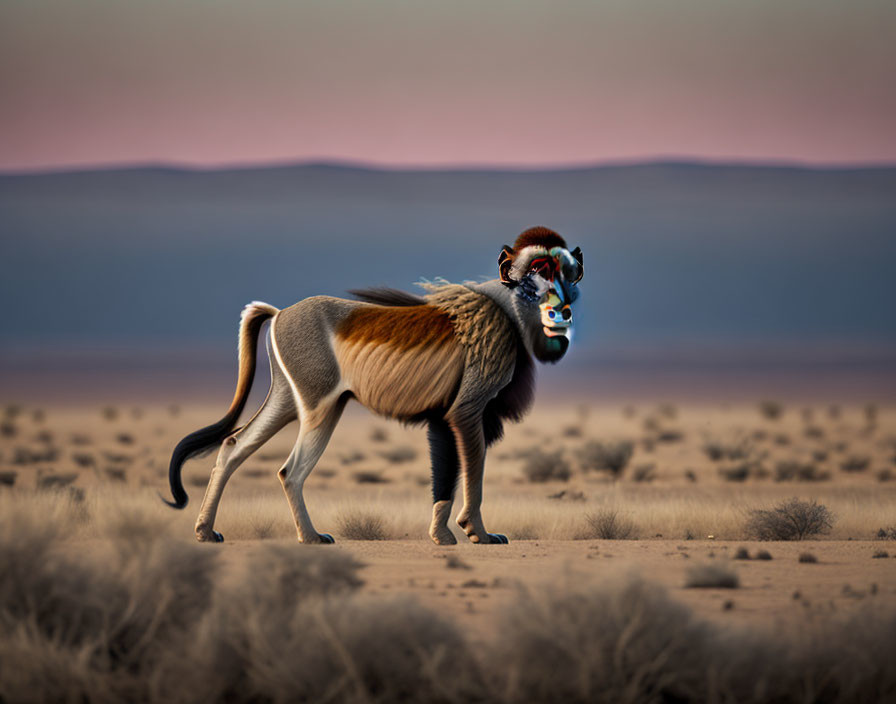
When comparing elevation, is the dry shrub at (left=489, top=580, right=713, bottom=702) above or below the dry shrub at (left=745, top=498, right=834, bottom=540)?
→ above

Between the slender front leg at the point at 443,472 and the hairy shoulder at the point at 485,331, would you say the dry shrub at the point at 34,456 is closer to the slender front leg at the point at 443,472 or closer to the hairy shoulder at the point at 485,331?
the slender front leg at the point at 443,472

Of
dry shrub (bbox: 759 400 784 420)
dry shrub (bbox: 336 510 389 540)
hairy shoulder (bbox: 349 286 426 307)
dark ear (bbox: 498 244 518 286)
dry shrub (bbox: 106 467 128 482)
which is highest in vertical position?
dark ear (bbox: 498 244 518 286)

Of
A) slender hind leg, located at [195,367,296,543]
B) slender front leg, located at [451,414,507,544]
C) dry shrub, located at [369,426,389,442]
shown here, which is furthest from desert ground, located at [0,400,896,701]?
dry shrub, located at [369,426,389,442]

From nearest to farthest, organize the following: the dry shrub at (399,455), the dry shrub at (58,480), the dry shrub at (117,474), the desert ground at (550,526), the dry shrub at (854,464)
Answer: the desert ground at (550,526) → the dry shrub at (58,480) → the dry shrub at (117,474) → the dry shrub at (854,464) → the dry shrub at (399,455)

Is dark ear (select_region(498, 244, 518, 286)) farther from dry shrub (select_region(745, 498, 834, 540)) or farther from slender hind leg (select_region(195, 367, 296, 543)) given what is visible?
dry shrub (select_region(745, 498, 834, 540))

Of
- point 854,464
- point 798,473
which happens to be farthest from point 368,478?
point 854,464

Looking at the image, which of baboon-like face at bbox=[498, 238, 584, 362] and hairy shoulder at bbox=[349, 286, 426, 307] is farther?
hairy shoulder at bbox=[349, 286, 426, 307]

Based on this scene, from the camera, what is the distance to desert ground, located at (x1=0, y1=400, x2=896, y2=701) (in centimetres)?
783

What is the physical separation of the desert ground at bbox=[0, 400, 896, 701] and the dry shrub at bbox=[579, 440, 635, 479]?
53 millimetres

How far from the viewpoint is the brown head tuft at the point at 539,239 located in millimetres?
12086

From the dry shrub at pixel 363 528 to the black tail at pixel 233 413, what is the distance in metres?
1.83

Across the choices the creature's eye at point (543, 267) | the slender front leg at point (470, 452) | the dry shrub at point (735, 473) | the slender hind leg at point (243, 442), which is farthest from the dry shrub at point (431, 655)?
the dry shrub at point (735, 473)

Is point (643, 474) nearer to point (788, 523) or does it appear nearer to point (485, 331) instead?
point (788, 523)

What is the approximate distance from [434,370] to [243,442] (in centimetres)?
208
